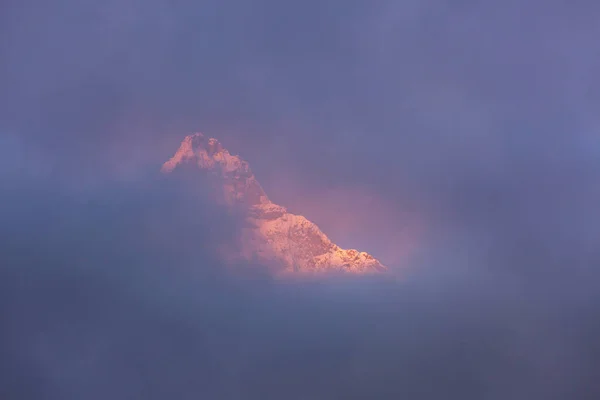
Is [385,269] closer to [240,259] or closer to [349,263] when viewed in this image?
[349,263]

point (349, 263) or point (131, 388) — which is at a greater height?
point (349, 263)

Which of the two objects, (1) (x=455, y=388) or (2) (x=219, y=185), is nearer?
(1) (x=455, y=388)

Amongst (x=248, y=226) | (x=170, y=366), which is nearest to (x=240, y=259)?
(x=248, y=226)

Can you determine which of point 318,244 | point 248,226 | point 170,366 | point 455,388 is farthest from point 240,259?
point 455,388

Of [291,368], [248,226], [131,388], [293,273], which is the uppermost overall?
[248,226]

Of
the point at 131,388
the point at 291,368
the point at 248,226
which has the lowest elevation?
the point at 131,388

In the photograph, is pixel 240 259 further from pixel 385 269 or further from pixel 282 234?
pixel 385 269
